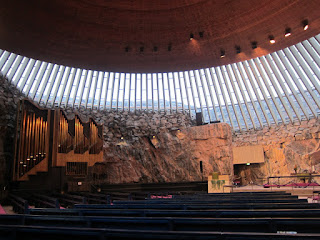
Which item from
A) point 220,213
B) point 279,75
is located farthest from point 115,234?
point 279,75

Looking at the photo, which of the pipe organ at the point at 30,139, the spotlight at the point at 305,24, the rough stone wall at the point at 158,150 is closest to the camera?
the spotlight at the point at 305,24

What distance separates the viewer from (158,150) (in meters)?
18.9

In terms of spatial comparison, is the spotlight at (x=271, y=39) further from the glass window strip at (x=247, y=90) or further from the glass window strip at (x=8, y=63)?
the glass window strip at (x=8, y=63)

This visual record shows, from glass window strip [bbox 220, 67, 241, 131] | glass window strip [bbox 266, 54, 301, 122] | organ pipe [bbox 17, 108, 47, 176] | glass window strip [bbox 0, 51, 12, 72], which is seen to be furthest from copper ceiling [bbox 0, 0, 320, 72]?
glass window strip [bbox 220, 67, 241, 131]

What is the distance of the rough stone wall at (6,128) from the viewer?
12745mm

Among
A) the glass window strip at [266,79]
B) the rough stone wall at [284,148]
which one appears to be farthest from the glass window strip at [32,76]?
the rough stone wall at [284,148]

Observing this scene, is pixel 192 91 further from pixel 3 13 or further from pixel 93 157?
pixel 3 13

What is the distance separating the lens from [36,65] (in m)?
16.1

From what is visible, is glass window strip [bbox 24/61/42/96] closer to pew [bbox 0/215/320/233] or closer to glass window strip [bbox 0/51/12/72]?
glass window strip [bbox 0/51/12/72]

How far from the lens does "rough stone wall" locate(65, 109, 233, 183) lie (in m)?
17.9

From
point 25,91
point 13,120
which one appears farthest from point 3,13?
point 25,91

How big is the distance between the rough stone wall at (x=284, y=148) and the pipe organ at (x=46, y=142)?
37.9ft

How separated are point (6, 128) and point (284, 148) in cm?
1675

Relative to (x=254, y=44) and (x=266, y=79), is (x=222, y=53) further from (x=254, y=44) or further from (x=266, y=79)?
(x=266, y=79)
